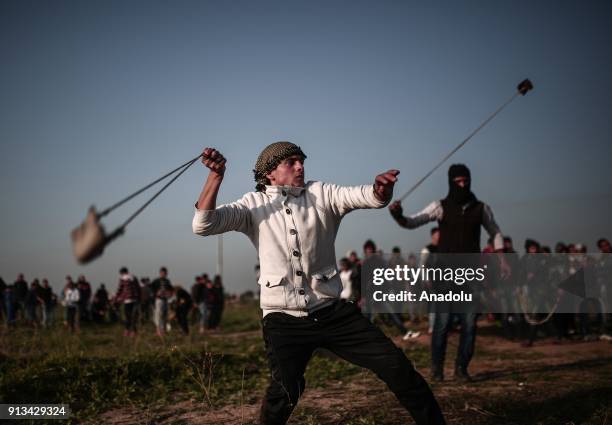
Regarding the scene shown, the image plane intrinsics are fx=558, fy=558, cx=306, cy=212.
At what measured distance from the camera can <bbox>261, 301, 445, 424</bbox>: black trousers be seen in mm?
3348

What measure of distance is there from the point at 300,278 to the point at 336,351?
20.4 inches

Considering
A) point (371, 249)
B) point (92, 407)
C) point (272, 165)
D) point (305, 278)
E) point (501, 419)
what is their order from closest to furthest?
point (305, 278) → point (272, 165) → point (501, 419) → point (92, 407) → point (371, 249)

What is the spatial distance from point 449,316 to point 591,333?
6808 millimetres

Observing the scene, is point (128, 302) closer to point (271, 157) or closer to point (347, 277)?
point (347, 277)

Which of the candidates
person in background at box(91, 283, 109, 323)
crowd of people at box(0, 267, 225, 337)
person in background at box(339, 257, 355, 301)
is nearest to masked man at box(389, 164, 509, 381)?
person in background at box(339, 257, 355, 301)

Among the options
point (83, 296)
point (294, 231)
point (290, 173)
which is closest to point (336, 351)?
point (294, 231)

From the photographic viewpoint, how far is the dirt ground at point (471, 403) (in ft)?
15.8

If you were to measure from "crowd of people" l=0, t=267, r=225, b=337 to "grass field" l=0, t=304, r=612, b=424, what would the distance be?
6.14 m

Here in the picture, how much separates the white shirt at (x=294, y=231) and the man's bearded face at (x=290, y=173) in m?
0.07

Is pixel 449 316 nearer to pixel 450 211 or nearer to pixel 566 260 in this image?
pixel 450 211

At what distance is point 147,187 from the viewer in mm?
3240

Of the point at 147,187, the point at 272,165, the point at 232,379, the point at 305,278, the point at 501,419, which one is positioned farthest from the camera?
the point at 232,379

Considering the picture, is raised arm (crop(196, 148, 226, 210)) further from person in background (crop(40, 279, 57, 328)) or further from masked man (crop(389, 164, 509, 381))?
person in background (crop(40, 279, 57, 328))

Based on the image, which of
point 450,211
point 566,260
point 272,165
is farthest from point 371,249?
point 272,165
